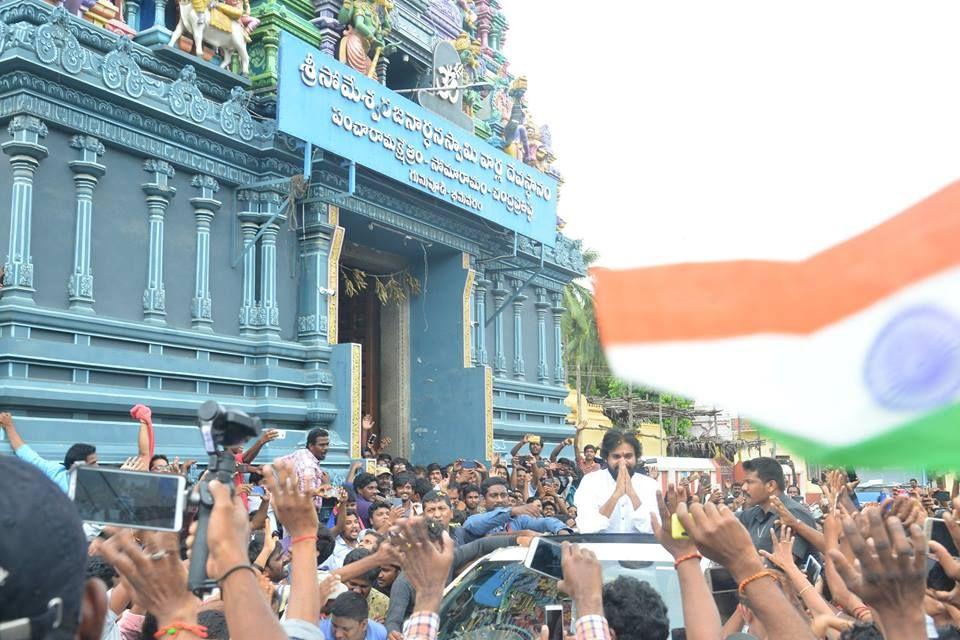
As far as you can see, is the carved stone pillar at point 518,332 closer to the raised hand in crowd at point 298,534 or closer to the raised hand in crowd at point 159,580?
the raised hand in crowd at point 298,534

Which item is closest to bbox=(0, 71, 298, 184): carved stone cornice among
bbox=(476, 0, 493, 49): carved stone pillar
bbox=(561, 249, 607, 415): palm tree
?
bbox=(476, 0, 493, 49): carved stone pillar

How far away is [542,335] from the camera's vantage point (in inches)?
778

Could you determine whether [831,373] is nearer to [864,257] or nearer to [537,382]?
[864,257]

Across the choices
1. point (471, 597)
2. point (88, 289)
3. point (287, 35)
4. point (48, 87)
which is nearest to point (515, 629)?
point (471, 597)

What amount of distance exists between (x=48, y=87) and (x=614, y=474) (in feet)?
26.1

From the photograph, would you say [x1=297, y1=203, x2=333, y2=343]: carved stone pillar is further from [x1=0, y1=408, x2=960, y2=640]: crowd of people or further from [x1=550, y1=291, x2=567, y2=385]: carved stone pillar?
[x1=0, y1=408, x2=960, y2=640]: crowd of people

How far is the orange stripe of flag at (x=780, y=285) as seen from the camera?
2.47 metres

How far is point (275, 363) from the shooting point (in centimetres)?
1287

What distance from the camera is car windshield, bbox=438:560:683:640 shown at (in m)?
4.26

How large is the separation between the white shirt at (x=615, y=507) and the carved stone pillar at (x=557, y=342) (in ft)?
46.0

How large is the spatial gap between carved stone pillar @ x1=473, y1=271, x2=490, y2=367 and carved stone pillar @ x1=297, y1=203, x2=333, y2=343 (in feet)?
14.3

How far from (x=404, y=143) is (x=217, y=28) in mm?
3191

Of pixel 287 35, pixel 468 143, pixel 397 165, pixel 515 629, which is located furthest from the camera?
pixel 468 143

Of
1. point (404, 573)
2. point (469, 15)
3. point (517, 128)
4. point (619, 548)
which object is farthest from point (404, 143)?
point (404, 573)
